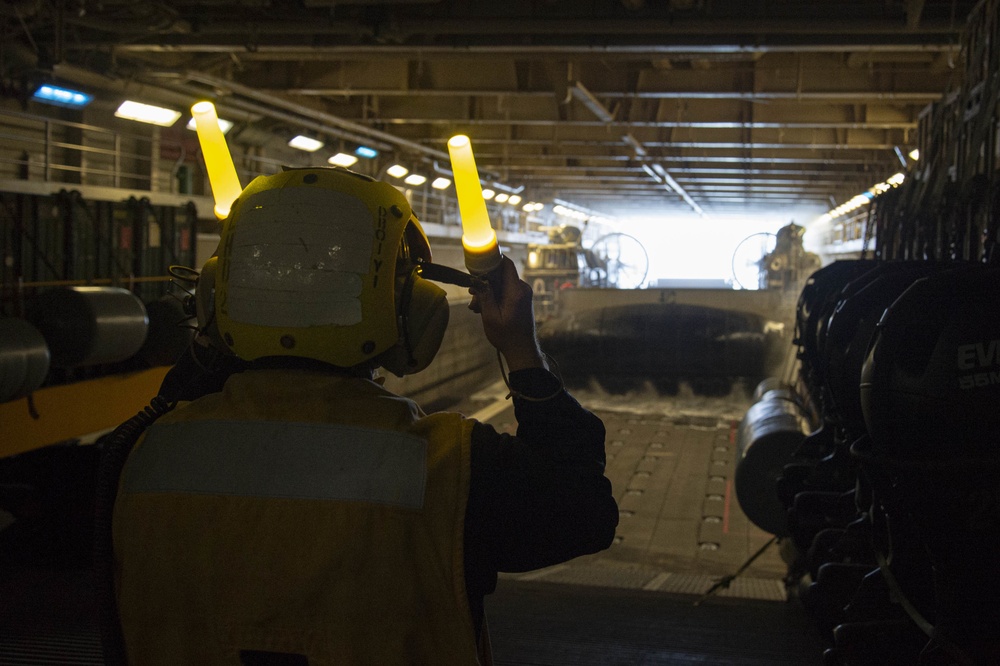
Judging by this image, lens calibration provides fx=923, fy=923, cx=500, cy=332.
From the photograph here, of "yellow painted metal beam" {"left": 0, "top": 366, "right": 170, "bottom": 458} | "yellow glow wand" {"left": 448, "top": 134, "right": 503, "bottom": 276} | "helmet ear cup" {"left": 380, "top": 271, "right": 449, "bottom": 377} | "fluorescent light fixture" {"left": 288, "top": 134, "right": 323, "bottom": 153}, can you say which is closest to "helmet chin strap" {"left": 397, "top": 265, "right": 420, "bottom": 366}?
"helmet ear cup" {"left": 380, "top": 271, "right": 449, "bottom": 377}

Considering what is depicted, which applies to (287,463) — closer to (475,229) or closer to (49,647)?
(475,229)

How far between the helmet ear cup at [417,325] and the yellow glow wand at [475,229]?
0.09 meters

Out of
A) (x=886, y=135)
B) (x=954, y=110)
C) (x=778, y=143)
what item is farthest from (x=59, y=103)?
(x=886, y=135)

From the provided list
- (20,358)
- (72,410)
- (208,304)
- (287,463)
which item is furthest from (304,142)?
(287,463)

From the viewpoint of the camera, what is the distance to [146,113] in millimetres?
10781

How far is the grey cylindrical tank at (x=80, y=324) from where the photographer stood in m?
7.80

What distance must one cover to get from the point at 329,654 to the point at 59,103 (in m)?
9.77

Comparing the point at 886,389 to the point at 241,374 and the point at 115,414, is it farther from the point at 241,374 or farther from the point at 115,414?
the point at 115,414

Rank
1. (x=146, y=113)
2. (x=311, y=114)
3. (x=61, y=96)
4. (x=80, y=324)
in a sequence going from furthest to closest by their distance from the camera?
1. (x=311, y=114)
2. (x=146, y=113)
3. (x=61, y=96)
4. (x=80, y=324)

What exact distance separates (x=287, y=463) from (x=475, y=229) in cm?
58

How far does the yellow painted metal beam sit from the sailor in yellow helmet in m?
6.80

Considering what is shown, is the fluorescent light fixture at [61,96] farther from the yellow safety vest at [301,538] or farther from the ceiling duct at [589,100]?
the yellow safety vest at [301,538]

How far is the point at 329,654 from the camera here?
152 centimetres

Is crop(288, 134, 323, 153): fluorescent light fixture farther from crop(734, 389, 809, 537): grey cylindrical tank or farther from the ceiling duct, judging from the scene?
crop(734, 389, 809, 537): grey cylindrical tank
